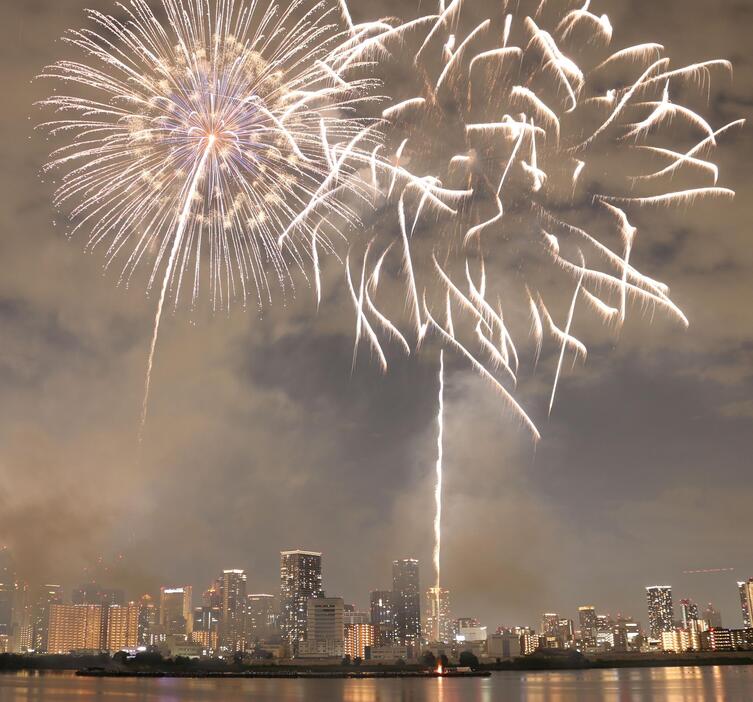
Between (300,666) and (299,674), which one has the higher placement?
(299,674)

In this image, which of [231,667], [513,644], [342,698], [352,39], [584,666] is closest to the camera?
[352,39]

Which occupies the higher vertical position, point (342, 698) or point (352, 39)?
point (352, 39)

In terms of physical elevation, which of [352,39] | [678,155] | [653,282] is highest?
[352,39]

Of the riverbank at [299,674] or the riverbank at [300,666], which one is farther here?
the riverbank at [300,666]

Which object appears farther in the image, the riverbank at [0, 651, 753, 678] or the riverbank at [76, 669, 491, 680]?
the riverbank at [0, 651, 753, 678]

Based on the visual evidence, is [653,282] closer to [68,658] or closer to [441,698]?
[441,698]

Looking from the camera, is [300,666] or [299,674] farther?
[300,666]

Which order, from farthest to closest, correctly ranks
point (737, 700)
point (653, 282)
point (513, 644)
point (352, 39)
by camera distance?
point (513, 644), point (737, 700), point (653, 282), point (352, 39)

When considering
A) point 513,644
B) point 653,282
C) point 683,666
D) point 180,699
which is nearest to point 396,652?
point 513,644

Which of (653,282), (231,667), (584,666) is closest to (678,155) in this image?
(653,282)

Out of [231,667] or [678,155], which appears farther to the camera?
[231,667]
